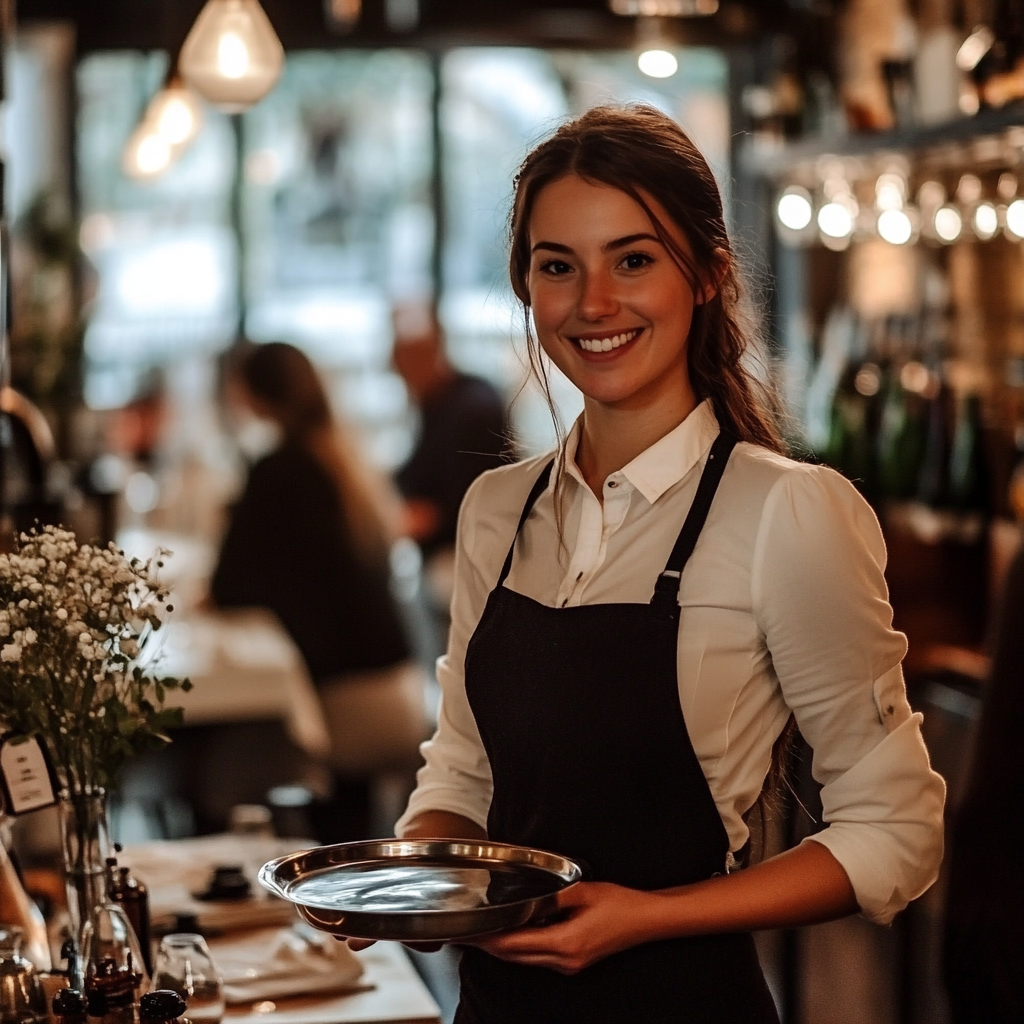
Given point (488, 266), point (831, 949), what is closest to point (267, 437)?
point (488, 266)

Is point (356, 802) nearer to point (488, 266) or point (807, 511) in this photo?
point (807, 511)

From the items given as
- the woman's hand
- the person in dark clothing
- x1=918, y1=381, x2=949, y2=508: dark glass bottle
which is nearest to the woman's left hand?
the woman's hand

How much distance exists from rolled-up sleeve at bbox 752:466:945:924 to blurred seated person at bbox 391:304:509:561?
187 inches

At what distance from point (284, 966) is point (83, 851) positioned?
1.37ft

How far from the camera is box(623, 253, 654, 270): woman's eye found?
171cm

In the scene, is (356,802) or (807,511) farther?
(356,802)

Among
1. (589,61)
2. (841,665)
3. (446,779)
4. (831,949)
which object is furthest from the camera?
(589,61)

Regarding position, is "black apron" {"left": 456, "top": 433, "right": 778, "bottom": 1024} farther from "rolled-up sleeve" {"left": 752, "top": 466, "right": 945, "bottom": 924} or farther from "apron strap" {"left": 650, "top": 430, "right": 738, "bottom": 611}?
"rolled-up sleeve" {"left": 752, "top": 466, "right": 945, "bottom": 924}

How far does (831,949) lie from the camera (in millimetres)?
4348

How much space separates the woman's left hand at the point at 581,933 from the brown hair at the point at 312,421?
3.10m

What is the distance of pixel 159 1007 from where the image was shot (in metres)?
1.54

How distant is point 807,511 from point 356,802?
10.5 feet

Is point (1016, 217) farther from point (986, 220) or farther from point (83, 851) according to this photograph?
point (83, 851)

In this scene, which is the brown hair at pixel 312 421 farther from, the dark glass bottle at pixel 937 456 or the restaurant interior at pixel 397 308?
the dark glass bottle at pixel 937 456
